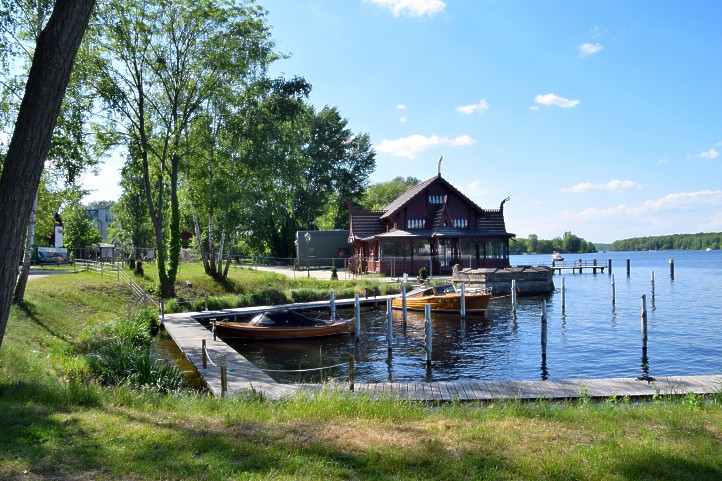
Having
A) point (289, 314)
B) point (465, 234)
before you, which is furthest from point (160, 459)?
point (465, 234)

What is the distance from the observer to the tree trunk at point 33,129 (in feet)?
21.6

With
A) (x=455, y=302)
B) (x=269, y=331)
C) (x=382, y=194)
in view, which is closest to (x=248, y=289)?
(x=269, y=331)

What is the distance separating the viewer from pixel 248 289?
3734 cm

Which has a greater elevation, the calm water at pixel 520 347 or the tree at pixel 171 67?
the tree at pixel 171 67

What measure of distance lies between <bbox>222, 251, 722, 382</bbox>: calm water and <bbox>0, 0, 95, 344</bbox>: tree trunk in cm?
1126

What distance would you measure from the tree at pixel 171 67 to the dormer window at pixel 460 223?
24.1 metres

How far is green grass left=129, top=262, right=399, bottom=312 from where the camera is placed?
31.6 m

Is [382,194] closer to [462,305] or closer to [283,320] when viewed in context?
[462,305]

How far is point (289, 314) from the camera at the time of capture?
24516 millimetres

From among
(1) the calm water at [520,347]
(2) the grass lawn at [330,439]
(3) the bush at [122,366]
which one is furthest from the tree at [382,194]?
(2) the grass lawn at [330,439]

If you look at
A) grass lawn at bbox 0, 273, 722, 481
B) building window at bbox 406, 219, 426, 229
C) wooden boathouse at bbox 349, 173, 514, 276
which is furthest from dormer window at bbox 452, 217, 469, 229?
grass lawn at bbox 0, 273, 722, 481

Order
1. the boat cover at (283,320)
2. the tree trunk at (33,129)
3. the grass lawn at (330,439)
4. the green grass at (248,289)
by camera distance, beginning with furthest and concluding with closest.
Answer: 1. the green grass at (248,289)
2. the boat cover at (283,320)
3. the tree trunk at (33,129)
4. the grass lawn at (330,439)

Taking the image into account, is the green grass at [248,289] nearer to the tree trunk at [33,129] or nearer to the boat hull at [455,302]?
the boat hull at [455,302]

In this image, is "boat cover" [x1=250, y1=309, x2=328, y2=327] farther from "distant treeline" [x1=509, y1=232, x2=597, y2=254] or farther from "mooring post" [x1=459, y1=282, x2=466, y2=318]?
"distant treeline" [x1=509, y1=232, x2=597, y2=254]
